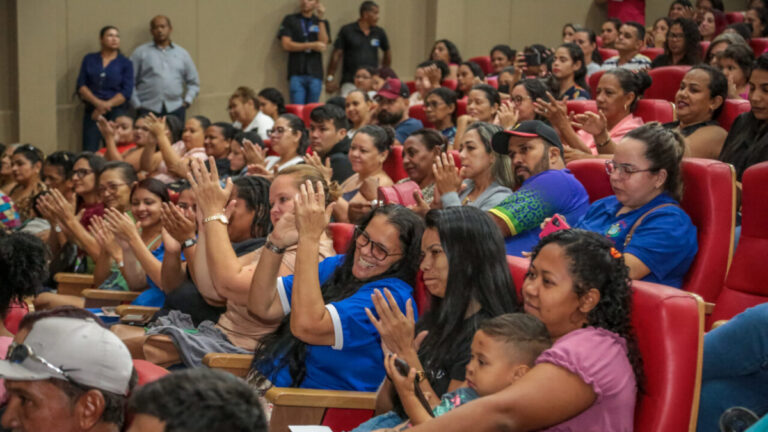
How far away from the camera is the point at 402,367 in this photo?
6.02 feet

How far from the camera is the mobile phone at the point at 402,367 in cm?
183

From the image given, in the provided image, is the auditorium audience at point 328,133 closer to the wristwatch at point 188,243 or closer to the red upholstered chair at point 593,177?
the wristwatch at point 188,243

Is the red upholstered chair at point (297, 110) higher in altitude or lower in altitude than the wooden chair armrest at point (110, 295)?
higher

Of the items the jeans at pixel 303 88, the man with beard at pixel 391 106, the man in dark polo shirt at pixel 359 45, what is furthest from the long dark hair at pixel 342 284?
the man in dark polo shirt at pixel 359 45

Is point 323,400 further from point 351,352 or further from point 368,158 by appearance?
point 368,158

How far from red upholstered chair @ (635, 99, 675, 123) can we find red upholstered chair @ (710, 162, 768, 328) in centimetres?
158

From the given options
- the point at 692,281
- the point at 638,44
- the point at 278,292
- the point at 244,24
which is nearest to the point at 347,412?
the point at 278,292

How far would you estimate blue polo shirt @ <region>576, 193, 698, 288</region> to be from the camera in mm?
2334

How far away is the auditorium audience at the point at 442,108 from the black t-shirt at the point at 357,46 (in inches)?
135

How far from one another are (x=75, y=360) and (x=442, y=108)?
398 centimetres


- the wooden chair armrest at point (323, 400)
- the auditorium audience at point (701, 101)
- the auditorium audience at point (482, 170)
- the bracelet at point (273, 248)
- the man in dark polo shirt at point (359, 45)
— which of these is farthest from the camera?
the man in dark polo shirt at point (359, 45)

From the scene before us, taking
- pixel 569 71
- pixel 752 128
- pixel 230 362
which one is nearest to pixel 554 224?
pixel 230 362

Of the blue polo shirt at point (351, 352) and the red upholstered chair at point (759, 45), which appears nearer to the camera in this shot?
the blue polo shirt at point (351, 352)

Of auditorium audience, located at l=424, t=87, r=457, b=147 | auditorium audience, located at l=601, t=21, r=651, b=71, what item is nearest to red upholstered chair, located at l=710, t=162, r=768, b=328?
auditorium audience, located at l=424, t=87, r=457, b=147
